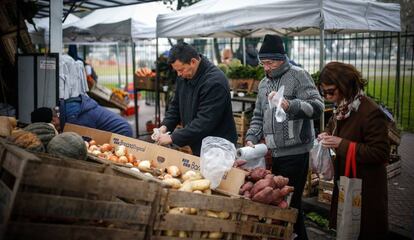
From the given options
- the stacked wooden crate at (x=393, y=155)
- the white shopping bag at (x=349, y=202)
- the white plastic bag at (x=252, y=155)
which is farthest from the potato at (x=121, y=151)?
the stacked wooden crate at (x=393, y=155)

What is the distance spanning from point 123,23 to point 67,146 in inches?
314

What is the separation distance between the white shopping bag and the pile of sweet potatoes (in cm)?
40

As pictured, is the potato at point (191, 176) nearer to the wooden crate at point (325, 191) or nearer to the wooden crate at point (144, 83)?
the wooden crate at point (325, 191)

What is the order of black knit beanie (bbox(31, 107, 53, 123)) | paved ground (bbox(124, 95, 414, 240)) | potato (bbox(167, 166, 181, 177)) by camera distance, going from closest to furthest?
potato (bbox(167, 166, 181, 177)) → black knit beanie (bbox(31, 107, 53, 123)) → paved ground (bbox(124, 95, 414, 240))

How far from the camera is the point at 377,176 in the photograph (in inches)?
129

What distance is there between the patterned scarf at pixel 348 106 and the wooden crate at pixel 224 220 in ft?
2.72

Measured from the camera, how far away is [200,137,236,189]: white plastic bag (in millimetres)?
3160

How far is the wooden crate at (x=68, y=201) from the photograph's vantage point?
7.35 feet

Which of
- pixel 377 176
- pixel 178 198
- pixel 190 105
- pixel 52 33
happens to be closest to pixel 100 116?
pixel 190 105

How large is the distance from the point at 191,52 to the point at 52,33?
3640 millimetres

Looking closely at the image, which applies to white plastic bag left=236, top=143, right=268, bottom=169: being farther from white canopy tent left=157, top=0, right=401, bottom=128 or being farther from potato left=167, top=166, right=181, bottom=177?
white canopy tent left=157, top=0, right=401, bottom=128

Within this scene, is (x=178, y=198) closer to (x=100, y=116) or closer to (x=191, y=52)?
(x=191, y=52)

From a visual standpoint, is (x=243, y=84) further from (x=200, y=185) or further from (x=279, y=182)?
(x=200, y=185)

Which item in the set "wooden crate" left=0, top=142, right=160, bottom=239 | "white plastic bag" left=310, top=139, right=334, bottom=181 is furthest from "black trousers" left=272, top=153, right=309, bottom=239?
"wooden crate" left=0, top=142, right=160, bottom=239
